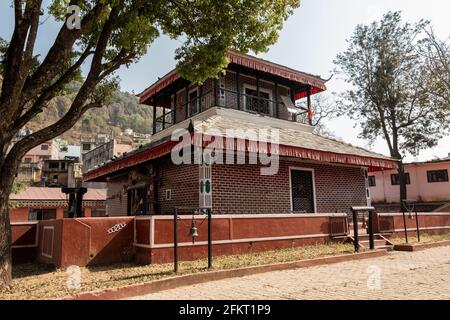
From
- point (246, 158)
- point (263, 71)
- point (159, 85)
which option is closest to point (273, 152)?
point (246, 158)

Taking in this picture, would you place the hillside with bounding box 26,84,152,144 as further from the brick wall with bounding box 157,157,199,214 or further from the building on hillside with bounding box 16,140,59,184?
the brick wall with bounding box 157,157,199,214

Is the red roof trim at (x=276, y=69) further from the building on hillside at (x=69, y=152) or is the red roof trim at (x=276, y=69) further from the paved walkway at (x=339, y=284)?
the building on hillside at (x=69, y=152)

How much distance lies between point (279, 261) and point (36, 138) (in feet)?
19.6

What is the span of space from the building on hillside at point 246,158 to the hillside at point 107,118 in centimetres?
13068

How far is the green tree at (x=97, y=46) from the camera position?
256 inches

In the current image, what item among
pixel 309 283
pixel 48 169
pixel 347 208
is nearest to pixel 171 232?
pixel 309 283

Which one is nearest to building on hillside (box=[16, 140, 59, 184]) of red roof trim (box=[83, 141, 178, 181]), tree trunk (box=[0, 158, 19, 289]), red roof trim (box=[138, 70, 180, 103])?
red roof trim (box=[138, 70, 180, 103])

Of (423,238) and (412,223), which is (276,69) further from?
(423,238)

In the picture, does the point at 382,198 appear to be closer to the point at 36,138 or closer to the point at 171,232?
the point at 171,232

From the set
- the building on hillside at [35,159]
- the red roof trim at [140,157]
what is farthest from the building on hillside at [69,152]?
the red roof trim at [140,157]

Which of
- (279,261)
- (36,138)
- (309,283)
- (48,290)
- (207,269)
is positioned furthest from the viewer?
(279,261)

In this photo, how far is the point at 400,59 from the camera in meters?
29.2

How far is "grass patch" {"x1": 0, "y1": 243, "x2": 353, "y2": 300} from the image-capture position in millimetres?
5934
